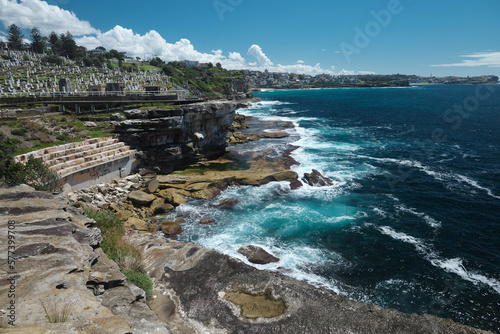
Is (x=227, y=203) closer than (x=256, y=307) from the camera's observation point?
No

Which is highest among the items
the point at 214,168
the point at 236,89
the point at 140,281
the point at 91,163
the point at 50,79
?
the point at 236,89

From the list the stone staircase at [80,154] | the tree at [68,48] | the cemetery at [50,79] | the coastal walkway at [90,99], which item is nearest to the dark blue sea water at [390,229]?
the stone staircase at [80,154]

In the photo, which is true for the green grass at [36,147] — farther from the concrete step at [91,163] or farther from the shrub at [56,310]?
the shrub at [56,310]

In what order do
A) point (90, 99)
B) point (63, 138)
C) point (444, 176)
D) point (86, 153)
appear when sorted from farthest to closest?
1. point (90, 99)
2. point (444, 176)
3. point (63, 138)
4. point (86, 153)

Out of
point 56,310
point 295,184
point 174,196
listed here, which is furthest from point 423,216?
point 56,310

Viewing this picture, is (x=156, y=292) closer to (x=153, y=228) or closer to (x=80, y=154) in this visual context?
(x=153, y=228)

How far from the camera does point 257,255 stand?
57.2 feet

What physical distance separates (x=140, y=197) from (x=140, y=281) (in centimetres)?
1382

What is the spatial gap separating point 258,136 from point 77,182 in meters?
33.1

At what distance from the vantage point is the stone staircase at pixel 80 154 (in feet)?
69.3

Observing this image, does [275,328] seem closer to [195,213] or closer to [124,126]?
[195,213]

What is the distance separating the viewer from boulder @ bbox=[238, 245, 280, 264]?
17.1m

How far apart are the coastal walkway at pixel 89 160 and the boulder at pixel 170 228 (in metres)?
7.96

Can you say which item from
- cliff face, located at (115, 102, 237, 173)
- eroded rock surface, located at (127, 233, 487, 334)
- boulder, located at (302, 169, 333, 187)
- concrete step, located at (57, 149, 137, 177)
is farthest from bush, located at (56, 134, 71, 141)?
boulder, located at (302, 169, 333, 187)
